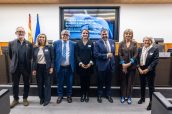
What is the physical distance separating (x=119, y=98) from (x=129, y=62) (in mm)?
850

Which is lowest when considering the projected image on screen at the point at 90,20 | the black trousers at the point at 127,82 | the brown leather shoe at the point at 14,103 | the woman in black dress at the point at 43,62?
the brown leather shoe at the point at 14,103

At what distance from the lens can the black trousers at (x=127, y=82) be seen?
14.6 ft

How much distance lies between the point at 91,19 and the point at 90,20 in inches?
1.6

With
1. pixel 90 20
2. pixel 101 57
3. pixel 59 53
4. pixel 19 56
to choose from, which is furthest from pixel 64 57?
pixel 90 20

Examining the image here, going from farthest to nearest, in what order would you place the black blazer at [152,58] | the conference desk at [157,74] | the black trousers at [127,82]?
the conference desk at [157,74] → the black trousers at [127,82] → the black blazer at [152,58]

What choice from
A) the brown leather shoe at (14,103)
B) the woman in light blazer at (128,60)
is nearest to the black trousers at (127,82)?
the woman in light blazer at (128,60)

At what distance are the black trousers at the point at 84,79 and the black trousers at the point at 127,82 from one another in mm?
643

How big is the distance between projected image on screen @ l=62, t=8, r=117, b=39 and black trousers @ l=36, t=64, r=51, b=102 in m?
2.71

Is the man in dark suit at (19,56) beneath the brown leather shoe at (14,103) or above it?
above

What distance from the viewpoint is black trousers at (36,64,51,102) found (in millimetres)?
4301

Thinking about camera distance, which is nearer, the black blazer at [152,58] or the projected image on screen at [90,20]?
the black blazer at [152,58]

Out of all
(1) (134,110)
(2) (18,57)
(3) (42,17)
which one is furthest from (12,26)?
(1) (134,110)

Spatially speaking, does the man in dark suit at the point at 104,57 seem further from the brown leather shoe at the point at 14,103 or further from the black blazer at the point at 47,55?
the brown leather shoe at the point at 14,103

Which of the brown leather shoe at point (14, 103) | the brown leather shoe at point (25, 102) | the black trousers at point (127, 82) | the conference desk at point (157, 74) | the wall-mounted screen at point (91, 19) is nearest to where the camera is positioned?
the brown leather shoe at point (14, 103)
